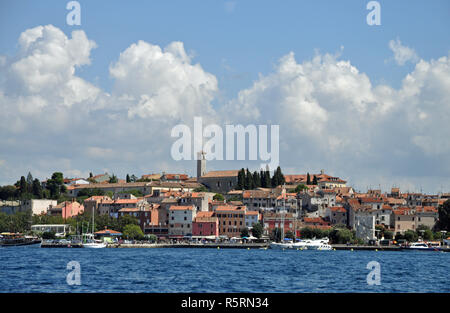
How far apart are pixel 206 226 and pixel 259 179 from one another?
23.8 m

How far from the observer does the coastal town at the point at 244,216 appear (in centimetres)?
7919

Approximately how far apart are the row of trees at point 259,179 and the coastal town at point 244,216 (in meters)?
0.15

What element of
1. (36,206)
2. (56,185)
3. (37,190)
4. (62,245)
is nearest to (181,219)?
(62,245)

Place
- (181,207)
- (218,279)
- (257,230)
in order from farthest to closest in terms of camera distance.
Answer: (181,207), (257,230), (218,279)

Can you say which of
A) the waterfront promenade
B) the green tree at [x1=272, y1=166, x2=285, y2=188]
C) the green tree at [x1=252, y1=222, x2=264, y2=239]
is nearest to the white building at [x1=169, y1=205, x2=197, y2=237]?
the green tree at [x1=252, y1=222, x2=264, y2=239]

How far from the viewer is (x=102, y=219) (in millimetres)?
85125

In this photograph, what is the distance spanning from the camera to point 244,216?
273 feet

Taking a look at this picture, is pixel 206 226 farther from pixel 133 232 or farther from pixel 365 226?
pixel 365 226

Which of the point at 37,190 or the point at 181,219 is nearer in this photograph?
the point at 181,219

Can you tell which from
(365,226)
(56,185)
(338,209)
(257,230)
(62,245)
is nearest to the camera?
(62,245)
